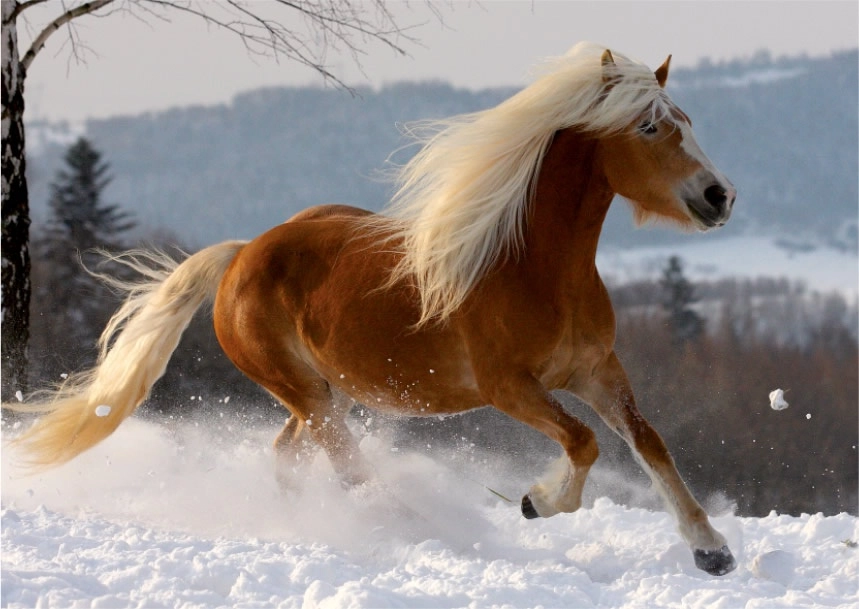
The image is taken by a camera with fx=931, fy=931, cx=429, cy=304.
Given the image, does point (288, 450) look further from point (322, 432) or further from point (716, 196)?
point (716, 196)

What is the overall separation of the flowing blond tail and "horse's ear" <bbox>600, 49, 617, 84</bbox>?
7.83 feet

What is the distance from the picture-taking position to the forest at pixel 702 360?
11352mm

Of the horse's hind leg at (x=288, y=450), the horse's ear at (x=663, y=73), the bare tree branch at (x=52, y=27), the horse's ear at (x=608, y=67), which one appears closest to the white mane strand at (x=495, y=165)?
the horse's ear at (x=608, y=67)

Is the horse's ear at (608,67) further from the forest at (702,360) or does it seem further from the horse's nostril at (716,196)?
the forest at (702,360)

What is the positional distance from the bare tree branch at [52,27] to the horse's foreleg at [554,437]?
14.7 ft

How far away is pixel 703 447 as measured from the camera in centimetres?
1510

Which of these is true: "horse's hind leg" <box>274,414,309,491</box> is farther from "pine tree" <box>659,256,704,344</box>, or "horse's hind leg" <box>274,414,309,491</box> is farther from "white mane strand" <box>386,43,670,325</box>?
"pine tree" <box>659,256,704,344</box>

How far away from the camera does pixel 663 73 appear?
3973 millimetres

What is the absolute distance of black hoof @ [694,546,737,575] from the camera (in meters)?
3.78

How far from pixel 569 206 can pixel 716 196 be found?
62 centimetres

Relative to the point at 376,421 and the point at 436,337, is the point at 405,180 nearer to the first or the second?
the point at 436,337

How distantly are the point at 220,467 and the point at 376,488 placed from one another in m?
1.18

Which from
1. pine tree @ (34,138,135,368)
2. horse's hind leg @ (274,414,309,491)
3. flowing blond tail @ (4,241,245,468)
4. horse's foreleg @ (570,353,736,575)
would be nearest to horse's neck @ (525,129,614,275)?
horse's foreleg @ (570,353,736,575)

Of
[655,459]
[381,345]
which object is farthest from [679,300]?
[381,345]
